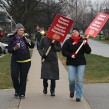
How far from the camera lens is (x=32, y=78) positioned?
13531 millimetres

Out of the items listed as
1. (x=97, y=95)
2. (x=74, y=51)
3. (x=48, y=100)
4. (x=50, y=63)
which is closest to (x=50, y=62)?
(x=50, y=63)

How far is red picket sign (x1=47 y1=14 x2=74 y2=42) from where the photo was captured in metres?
9.46

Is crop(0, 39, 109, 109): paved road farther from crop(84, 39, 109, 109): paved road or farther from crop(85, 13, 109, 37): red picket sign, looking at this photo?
crop(85, 13, 109, 37): red picket sign

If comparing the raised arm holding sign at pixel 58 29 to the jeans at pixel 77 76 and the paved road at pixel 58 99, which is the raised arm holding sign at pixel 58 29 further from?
the paved road at pixel 58 99

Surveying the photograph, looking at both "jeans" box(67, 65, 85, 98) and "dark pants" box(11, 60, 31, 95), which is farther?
"dark pants" box(11, 60, 31, 95)

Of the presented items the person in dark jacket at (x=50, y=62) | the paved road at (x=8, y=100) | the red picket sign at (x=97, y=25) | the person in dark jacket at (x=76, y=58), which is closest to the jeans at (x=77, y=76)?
the person in dark jacket at (x=76, y=58)

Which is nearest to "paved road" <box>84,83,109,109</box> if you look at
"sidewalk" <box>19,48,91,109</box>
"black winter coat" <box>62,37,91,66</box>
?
"sidewalk" <box>19,48,91,109</box>

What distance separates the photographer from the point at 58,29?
31.3 ft

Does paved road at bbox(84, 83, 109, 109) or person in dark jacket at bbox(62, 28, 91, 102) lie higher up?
person in dark jacket at bbox(62, 28, 91, 102)

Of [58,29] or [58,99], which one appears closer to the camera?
[58,99]

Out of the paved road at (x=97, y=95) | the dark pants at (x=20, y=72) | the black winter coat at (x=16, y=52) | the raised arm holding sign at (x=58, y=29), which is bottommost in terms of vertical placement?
the paved road at (x=97, y=95)

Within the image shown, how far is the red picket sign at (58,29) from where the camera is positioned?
372 inches

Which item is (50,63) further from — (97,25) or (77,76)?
(97,25)

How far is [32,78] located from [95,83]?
2.39 metres
